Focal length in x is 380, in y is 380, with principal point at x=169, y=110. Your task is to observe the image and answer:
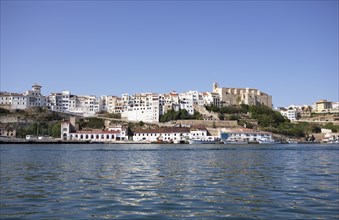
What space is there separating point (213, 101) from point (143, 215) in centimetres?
9662

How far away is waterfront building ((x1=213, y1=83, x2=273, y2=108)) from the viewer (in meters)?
109

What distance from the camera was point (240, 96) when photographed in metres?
112

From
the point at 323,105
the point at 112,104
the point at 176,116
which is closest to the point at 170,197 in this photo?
the point at 176,116

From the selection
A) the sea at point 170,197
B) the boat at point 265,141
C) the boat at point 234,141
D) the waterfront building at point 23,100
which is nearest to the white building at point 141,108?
the boat at point 234,141

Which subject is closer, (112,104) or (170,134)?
(170,134)

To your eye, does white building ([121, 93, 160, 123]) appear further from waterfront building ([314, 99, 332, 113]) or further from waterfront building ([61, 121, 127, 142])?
waterfront building ([314, 99, 332, 113])

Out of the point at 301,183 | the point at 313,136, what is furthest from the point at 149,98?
the point at 301,183

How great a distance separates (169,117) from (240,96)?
30.8 metres

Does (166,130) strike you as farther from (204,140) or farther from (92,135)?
(92,135)

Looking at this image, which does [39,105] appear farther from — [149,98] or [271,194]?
[271,194]

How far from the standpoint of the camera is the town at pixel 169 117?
269ft

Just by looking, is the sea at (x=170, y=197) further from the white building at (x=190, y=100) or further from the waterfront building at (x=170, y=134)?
the white building at (x=190, y=100)

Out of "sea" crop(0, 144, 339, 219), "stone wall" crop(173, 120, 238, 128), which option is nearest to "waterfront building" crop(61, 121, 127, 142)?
"stone wall" crop(173, 120, 238, 128)

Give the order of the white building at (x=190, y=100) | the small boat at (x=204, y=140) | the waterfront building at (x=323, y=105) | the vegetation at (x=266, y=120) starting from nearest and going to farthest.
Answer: the small boat at (x=204, y=140) < the white building at (x=190, y=100) < the vegetation at (x=266, y=120) < the waterfront building at (x=323, y=105)
